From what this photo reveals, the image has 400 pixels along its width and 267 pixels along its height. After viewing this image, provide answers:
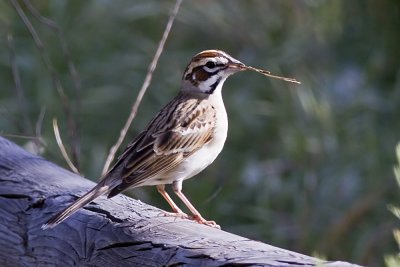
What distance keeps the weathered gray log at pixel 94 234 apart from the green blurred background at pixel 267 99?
103 inches

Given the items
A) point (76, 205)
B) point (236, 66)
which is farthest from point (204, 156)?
point (76, 205)

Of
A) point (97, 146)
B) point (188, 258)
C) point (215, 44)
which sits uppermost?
point (215, 44)

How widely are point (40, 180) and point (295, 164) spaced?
12.7 ft

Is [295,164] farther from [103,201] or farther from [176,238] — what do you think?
[176,238]

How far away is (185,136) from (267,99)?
142 inches

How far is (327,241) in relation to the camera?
6.83 m

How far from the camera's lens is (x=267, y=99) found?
8.25 metres

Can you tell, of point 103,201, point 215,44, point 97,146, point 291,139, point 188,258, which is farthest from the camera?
point 215,44

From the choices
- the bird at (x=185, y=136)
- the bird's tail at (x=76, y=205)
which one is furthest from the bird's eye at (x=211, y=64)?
the bird's tail at (x=76, y=205)

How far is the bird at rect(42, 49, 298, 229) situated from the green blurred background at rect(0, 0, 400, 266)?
162 centimetres

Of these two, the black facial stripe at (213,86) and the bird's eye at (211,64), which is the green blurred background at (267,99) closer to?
the black facial stripe at (213,86)

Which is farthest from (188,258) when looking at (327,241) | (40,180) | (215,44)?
(215,44)

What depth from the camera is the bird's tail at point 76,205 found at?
3340 millimetres

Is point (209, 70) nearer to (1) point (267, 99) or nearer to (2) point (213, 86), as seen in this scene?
(2) point (213, 86)
